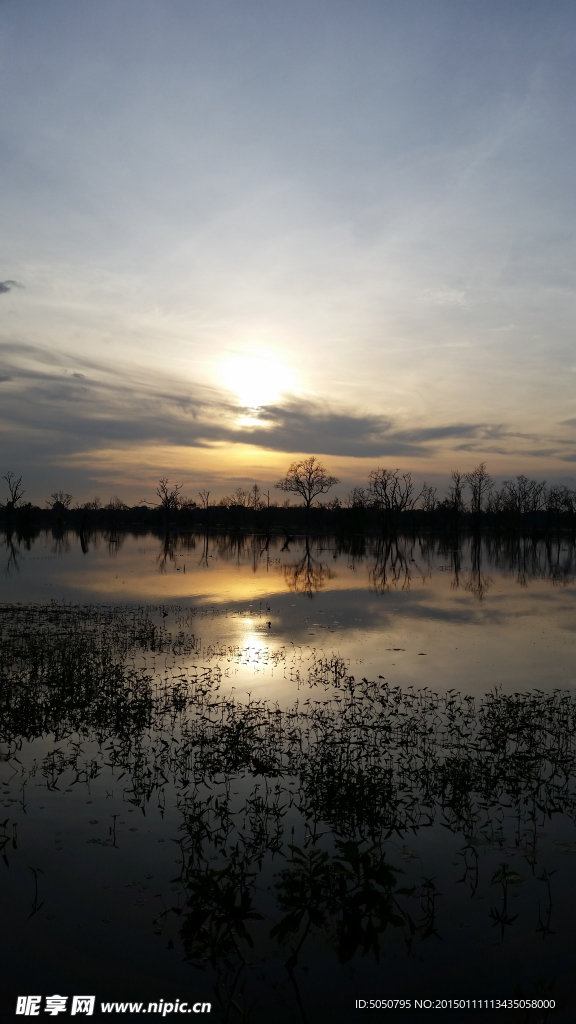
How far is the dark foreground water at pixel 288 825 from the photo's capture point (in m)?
5.11

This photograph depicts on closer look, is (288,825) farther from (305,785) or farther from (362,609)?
(362,609)

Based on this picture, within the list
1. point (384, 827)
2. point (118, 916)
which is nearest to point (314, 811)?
point (384, 827)

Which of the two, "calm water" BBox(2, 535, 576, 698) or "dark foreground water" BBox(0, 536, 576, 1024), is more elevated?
"dark foreground water" BBox(0, 536, 576, 1024)

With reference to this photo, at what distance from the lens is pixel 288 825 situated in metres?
7.36

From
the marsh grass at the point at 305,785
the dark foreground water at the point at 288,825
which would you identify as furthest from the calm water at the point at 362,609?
the marsh grass at the point at 305,785

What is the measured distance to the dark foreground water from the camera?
5.11 metres

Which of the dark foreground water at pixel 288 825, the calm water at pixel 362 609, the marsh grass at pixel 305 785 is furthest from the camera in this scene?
the calm water at pixel 362 609

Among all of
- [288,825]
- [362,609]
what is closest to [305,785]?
[288,825]

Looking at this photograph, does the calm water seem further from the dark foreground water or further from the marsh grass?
the marsh grass

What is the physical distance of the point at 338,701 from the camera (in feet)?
40.6

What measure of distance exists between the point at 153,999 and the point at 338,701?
25.6 ft

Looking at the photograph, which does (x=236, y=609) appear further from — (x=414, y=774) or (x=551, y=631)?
(x=414, y=774)

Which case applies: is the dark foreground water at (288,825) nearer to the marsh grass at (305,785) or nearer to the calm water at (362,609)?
the marsh grass at (305,785)

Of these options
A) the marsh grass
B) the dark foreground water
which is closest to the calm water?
the dark foreground water
